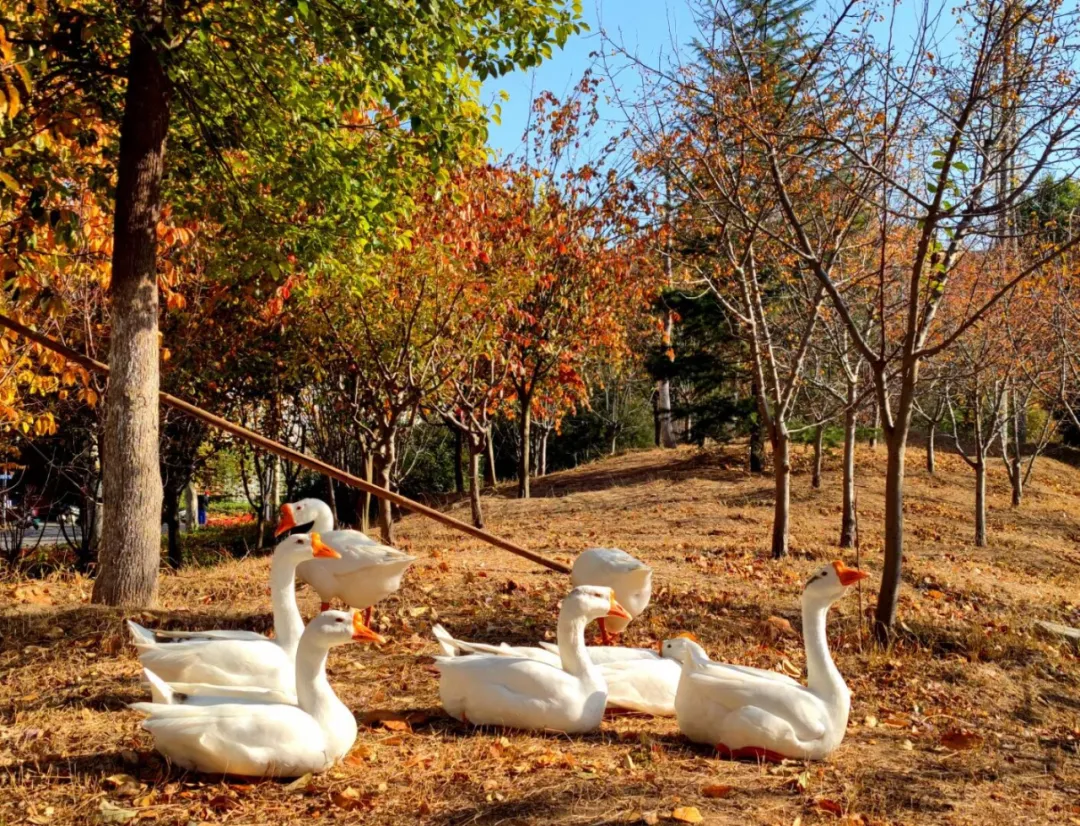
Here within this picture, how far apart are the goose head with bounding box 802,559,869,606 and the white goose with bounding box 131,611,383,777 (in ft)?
8.15

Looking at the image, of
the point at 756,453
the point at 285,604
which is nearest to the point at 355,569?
the point at 285,604

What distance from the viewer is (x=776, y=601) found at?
8.81 metres

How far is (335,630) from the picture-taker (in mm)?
4172

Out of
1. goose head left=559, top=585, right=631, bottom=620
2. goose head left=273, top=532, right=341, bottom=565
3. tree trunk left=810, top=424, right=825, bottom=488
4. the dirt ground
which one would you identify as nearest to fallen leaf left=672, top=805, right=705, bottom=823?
the dirt ground

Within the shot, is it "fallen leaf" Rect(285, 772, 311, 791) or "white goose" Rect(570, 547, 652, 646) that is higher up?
"white goose" Rect(570, 547, 652, 646)

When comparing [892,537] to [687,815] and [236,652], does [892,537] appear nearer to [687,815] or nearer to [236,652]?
[687,815]

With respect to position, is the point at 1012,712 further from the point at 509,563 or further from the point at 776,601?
the point at 509,563

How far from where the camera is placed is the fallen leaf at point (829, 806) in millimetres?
3996

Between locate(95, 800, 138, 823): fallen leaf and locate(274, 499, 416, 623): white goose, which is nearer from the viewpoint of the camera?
locate(95, 800, 138, 823): fallen leaf

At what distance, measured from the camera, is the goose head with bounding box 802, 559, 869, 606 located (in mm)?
5000

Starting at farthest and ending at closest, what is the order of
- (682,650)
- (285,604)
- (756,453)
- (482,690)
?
(756,453), (682,650), (285,604), (482,690)

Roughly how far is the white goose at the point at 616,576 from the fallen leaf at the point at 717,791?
2084 millimetres

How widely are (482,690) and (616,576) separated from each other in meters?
1.70

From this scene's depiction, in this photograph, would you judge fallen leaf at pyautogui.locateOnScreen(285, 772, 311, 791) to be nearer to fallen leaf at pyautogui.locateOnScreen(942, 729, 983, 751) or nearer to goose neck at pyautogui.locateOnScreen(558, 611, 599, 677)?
goose neck at pyautogui.locateOnScreen(558, 611, 599, 677)
